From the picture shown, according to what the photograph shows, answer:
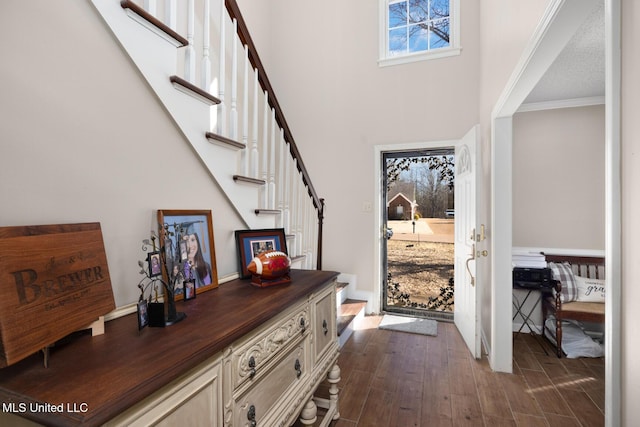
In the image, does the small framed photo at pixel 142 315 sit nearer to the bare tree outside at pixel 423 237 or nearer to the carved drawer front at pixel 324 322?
the carved drawer front at pixel 324 322

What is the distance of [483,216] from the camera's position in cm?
296

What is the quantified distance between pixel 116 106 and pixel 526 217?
3777mm

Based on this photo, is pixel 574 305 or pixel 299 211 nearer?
pixel 299 211

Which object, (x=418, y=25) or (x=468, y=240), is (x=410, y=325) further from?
(x=418, y=25)

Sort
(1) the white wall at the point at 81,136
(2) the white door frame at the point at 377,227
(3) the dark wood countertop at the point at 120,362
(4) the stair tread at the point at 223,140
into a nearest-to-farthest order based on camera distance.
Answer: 1. (3) the dark wood countertop at the point at 120,362
2. (1) the white wall at the point at 81,136
3. (4) the stair tread at the point at 223,140
4. (2) the white door frame at the point at 377,227

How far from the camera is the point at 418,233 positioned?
384 centimetres

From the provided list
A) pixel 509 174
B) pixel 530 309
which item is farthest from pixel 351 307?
pixel 509 174

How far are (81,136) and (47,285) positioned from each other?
0.48 m

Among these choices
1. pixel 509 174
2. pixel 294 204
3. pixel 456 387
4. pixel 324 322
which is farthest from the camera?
pixel 509 174

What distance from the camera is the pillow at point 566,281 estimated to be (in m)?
2.82

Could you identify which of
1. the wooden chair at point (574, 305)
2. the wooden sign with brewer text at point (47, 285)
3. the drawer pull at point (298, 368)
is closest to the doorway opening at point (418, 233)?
the wooden chair at point (574, 305)

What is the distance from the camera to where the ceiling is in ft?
6.62

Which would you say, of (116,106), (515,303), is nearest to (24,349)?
(116,106)

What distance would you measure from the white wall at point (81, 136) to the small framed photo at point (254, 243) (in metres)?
0.45
